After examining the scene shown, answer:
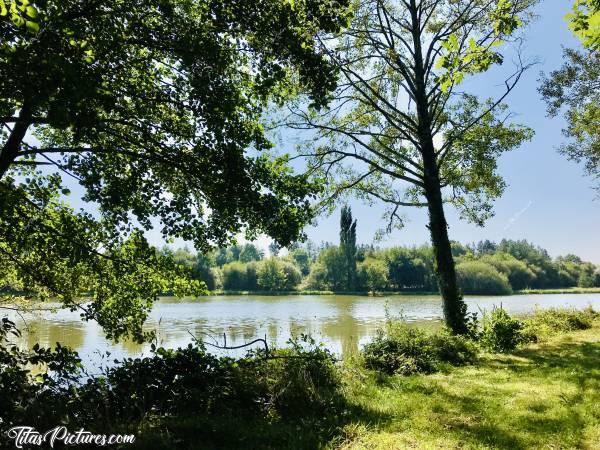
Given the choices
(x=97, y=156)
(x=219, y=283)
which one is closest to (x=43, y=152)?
(x=97, y=156)

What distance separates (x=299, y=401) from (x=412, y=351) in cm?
463

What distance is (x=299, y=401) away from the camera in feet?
21.8

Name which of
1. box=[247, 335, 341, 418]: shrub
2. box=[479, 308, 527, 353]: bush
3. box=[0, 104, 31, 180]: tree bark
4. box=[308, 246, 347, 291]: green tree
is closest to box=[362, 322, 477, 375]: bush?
box=[479, 308, 527, 353]: bush

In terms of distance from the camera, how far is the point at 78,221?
7.28 metres

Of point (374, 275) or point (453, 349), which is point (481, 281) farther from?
point (453, 349)

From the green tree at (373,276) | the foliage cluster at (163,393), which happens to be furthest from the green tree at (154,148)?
the green tree at (373,276)

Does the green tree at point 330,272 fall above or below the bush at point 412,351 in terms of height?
above

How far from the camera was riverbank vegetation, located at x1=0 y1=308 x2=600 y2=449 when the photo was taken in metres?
5.16

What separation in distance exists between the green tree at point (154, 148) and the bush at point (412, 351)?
480 cm

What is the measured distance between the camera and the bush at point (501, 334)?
1148cm

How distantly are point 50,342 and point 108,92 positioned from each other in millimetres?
17086

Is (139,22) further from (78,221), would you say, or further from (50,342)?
(50,342)

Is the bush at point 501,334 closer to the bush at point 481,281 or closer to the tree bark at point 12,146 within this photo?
the tree bark at point 12,146

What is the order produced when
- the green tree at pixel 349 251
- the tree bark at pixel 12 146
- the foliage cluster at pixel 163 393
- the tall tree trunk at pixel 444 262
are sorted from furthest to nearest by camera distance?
the green tree at pixel 349 251
the tall tree trunk at pixel 444 262
the tree bark at pixel 12 146
the foliage cluster at pixel 163 393
